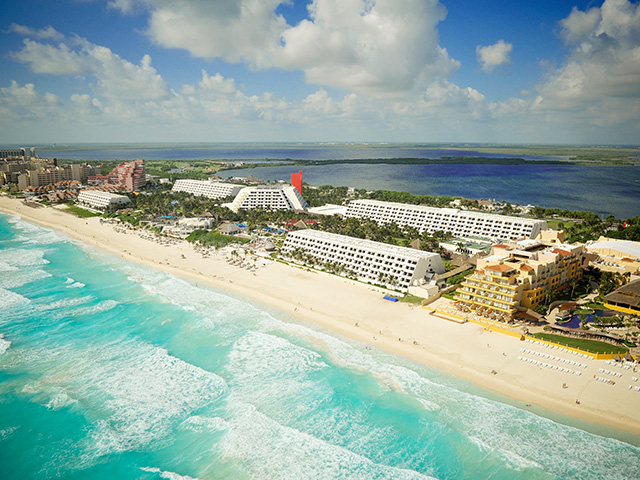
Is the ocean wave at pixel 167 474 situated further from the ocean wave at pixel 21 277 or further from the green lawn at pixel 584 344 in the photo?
the ocean wave at pixel 21 277

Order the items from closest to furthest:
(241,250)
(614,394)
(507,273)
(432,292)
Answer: (614,394) → (507,273) → (432,292) → (241,250)

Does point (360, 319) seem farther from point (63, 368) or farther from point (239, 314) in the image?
point (63, 368)

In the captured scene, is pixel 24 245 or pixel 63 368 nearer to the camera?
pixel 63 368

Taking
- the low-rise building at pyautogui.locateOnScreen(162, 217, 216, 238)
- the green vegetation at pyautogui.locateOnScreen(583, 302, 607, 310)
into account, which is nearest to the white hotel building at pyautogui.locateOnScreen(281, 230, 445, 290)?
the green vegetation at pyautogui.locateOnScreen(583, 302, 607, 310)

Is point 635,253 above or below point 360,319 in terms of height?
above

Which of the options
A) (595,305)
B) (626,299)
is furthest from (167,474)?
(626,299)

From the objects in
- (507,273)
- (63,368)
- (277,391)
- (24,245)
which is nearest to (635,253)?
(507,273)

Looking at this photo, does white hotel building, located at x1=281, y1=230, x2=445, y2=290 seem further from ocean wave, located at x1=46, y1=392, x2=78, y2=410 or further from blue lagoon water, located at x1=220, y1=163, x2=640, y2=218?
blue lagoon water, located at x1=220, y1=163, x2=640, y2=218
